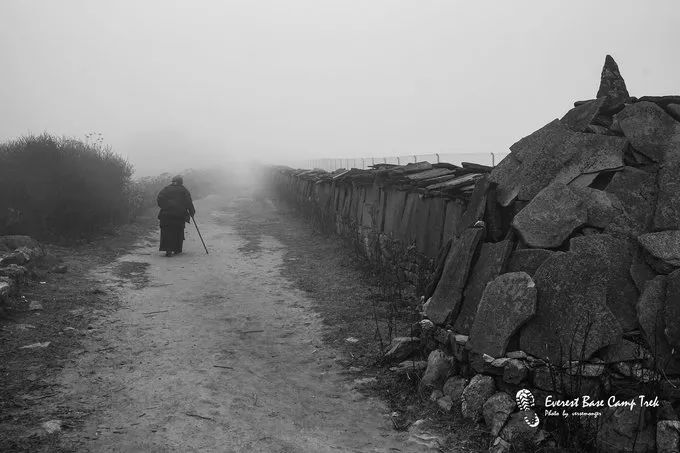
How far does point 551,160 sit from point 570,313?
5.70 feet

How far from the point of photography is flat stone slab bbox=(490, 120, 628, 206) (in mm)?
4570

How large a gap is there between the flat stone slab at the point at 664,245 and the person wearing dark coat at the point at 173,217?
33.2 feet

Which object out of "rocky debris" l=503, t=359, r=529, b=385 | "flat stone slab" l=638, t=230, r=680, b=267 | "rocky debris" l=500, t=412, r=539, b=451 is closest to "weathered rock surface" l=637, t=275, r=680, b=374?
"flat stone slab" l=638, t=230, r=680, b=267

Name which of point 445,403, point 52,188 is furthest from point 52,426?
point 52,188

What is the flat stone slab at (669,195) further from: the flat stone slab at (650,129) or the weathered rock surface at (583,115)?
the weathered rock surface at (583,115)

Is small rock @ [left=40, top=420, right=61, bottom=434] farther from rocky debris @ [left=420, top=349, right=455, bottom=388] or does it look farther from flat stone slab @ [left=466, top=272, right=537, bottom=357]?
flat stone slab @ [left=466, top=272, right=537, bottom=357]

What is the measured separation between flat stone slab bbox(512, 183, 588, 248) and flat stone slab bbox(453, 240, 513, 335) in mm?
231

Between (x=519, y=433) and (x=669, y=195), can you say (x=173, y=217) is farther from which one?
(x=669, y=195)

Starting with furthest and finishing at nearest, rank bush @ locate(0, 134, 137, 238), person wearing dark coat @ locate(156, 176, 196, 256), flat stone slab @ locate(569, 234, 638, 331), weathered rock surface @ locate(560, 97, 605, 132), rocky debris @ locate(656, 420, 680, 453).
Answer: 1. person wearing dark coat @ locate(156, 176, 196, 256)
2. bush @ locate(0, 134, 137, 238)
3. weathered rock surface @ locate(560, 97, 605, 132)
4. flat stone slab @ locate(569, 234, 638, 331)
5. rocky debris @ locate(656, 420, 680, 453)

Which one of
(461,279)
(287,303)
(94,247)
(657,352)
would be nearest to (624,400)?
(657,352)

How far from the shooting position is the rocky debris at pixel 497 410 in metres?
3.75

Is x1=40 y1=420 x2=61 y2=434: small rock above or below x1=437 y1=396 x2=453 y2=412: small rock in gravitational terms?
below

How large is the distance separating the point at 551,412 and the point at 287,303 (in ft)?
16.1

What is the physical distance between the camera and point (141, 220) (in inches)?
637
